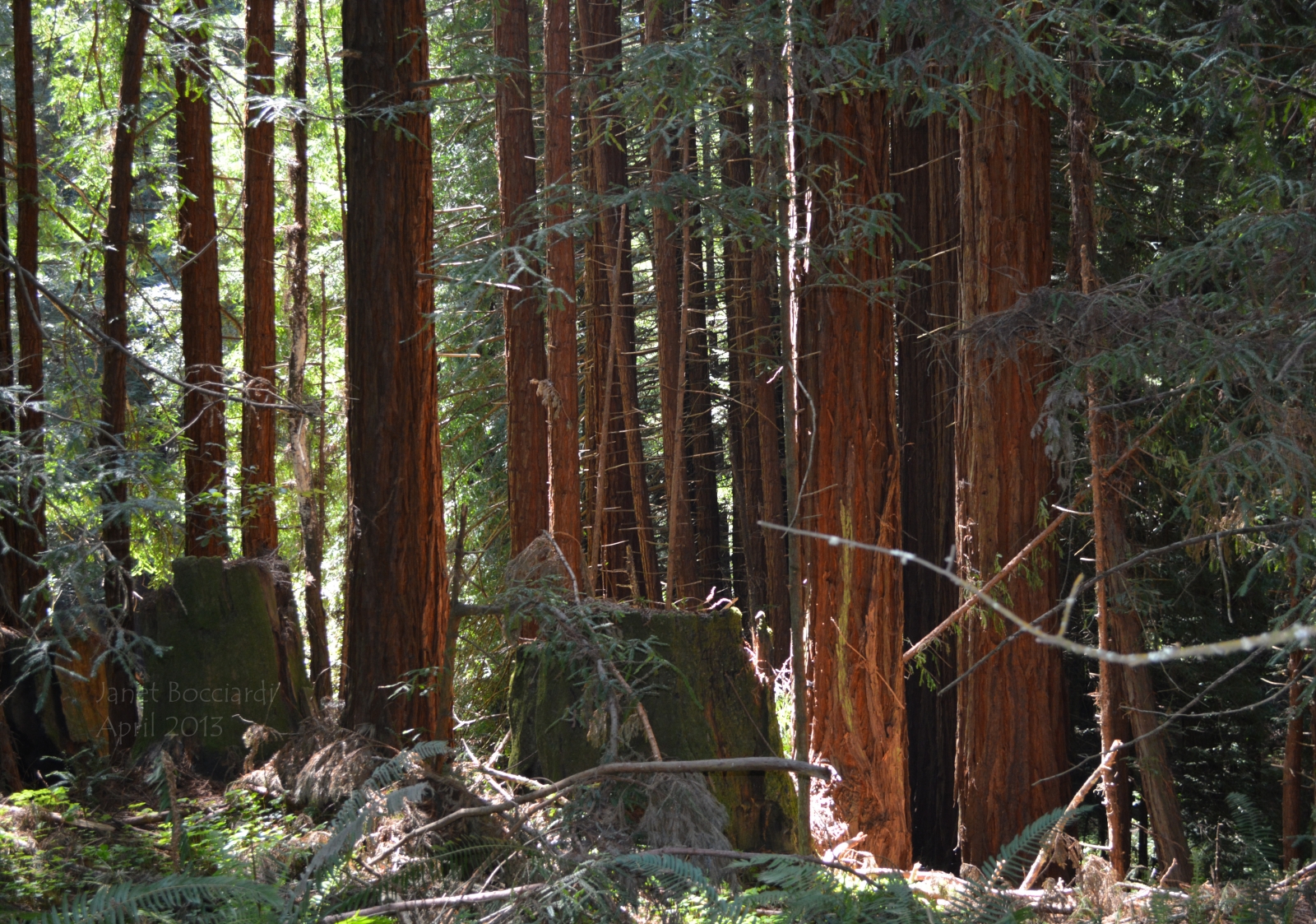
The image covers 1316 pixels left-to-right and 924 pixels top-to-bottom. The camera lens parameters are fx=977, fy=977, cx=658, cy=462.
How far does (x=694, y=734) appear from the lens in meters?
3.66

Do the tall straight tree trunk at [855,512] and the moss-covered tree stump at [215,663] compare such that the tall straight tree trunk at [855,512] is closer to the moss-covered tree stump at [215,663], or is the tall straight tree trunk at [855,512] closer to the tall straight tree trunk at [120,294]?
the moss-covered tree stump at [215,663]

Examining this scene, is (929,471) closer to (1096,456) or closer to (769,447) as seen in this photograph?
(1096,456)

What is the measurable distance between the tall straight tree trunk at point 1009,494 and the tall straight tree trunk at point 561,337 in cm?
413

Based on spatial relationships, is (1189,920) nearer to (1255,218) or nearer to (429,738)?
(1255,218)

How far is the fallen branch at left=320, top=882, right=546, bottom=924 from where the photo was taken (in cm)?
282

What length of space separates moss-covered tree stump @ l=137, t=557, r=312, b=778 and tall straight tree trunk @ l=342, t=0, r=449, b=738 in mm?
459

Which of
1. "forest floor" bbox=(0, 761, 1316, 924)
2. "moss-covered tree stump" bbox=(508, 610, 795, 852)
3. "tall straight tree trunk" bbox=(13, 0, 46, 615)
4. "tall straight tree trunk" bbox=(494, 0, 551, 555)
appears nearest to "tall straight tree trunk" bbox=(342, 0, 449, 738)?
"forest floor" bbox=(0, 761, 1316, 924)

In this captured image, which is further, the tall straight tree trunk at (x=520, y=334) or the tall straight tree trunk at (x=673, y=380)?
the tall straight tree trunk at (x=673, y=380)

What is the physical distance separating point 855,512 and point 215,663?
4.13 meters

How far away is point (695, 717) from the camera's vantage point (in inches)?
146

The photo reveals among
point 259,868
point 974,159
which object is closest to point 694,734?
point 259,868

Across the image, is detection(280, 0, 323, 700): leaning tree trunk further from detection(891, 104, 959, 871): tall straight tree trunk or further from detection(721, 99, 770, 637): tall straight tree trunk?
detection(721, 99, 770, 637): tall straight tree trunk

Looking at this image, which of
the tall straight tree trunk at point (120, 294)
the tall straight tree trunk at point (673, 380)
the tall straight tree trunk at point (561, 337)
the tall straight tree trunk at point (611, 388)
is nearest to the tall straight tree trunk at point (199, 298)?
the tall straight tree trunk at point (120, 294)

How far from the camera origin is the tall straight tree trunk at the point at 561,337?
33.0 ft
